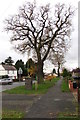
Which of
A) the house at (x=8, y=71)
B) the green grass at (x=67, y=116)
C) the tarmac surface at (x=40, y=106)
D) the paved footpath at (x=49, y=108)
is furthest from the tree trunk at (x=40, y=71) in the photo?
the house at (x=8, y=71)

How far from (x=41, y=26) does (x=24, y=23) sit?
2.79 meters

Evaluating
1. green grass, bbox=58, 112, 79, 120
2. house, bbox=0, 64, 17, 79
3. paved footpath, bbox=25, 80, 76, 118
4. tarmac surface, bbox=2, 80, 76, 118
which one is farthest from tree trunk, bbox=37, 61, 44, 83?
house, bbox=0, 64, 17, 79

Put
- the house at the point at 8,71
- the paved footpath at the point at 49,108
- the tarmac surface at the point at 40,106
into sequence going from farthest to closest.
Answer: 1. the house at the point at 8,71
2. the tarmac surface at the point at 40,106
3. the paved footpath at the point at 49,108

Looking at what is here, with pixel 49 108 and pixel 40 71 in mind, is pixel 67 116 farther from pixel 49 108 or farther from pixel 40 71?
pixel 40 71

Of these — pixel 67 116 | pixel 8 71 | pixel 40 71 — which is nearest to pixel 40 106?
pixel 67 116

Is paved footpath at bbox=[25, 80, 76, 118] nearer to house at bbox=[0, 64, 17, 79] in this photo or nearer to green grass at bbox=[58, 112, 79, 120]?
green grass at bbox=[58, 112, 79, 120]

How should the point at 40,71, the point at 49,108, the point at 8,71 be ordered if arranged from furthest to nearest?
the point at 8,71, the point at 40,71, the point at 49,108

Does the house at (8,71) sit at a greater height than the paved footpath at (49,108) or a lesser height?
greater

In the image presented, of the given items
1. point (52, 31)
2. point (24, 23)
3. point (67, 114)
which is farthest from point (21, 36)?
point (67, 114)

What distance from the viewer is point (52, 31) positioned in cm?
4053

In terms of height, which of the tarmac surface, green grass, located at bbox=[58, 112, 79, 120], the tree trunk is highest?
the tree trunk

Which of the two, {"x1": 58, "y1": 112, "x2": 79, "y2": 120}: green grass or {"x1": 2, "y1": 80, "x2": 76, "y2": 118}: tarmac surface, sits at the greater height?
{"x1": 2, "y1": 80, "x2": 76, "y2": 118}: tarmac surface

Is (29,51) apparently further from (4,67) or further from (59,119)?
(4,67)

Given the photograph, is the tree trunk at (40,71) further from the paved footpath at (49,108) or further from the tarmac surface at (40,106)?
the paved footpath at (49,108)
